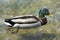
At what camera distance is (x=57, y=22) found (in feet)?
5.42

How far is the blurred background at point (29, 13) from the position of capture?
1.49 meters

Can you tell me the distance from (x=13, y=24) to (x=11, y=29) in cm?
11

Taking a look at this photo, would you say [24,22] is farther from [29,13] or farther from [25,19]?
[29,13]

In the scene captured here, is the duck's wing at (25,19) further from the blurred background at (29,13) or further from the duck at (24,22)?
the blurred background at (29,13)

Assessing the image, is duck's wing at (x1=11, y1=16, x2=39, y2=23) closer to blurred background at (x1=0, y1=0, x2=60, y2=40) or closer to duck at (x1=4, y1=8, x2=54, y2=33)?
duck at (x1=4, y1=8, x2=54, y2=33)

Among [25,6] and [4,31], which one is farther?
[25,6]

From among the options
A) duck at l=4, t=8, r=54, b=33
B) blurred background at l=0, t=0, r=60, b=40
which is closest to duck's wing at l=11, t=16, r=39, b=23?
duck at l=4, t=8, r=54, b=33

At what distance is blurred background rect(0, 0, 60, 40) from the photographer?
1.49m

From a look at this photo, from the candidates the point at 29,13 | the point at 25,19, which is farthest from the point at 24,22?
the point at 29,13

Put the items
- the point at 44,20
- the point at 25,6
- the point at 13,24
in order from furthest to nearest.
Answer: the point at 25,6, the point at 44,20, the point at 13,24

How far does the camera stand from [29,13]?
1.77 meters

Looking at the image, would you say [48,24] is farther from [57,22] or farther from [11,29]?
[11,29]

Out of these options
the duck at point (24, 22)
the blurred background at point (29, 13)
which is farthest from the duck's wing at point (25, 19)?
the blurred background at point (29, 13)

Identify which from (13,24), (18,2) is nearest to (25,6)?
(18,2)
